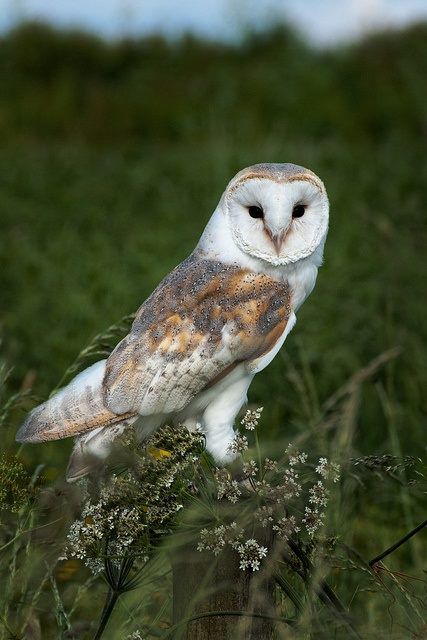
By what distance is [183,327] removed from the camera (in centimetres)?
211

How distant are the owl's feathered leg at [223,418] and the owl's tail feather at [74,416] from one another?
0.17 meters

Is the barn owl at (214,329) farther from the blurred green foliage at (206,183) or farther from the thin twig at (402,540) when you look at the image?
the blurred green foliage at (206,183)

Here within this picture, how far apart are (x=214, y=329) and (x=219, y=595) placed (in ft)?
1.81

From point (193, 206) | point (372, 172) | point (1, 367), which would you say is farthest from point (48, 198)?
point (1, 367)

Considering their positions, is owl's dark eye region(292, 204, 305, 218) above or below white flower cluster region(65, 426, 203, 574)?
above

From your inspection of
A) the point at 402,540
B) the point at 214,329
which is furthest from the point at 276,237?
the point at 402,540

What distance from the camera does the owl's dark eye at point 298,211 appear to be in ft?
6.88

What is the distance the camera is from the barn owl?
80.5 inches

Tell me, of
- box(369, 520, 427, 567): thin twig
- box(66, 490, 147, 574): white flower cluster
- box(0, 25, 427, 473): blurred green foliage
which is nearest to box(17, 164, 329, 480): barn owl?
box(66, 490, 147, 574): white flower cluster

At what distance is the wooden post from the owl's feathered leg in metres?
0.29

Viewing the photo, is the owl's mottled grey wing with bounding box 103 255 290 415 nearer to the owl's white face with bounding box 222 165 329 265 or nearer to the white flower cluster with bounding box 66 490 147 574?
the owl's white face with bounding box 222 165 329 265

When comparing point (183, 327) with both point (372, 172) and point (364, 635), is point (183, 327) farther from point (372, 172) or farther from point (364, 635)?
point (372, 172)

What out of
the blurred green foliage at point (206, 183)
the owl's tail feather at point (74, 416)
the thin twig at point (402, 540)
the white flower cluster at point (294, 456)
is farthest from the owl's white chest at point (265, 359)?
the blurred green foliage at point (206, 183)

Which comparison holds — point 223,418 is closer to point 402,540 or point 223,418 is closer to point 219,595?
point 219,595
